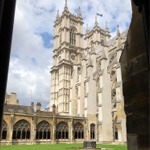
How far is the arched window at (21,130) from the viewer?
32969mm

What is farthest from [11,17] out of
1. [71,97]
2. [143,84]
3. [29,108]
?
[71,97]

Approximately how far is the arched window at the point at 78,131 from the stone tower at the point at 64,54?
12015 mm

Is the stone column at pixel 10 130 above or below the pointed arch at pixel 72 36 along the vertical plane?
below

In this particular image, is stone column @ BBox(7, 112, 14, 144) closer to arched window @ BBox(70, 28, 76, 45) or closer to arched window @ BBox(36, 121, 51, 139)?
arched window @ BBox(36, 121, 51, 139)

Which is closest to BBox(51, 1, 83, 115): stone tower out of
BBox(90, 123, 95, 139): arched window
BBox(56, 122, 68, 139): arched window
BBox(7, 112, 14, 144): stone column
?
BBox(90, 123, 95, 139): arched window

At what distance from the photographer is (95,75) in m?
43.7

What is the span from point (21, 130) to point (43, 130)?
3579mm

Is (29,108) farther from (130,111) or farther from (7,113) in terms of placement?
(130,111)

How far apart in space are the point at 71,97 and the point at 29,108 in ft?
37.1

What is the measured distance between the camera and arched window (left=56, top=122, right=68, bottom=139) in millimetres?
36625

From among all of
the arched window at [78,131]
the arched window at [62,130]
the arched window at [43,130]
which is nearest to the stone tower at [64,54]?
the arched window at [78,131]

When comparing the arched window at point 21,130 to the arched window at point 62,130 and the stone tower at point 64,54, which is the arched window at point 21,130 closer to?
the arched window at point 62,130

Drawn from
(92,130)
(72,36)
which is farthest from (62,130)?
(72,36)

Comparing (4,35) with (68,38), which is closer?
(4,35)
